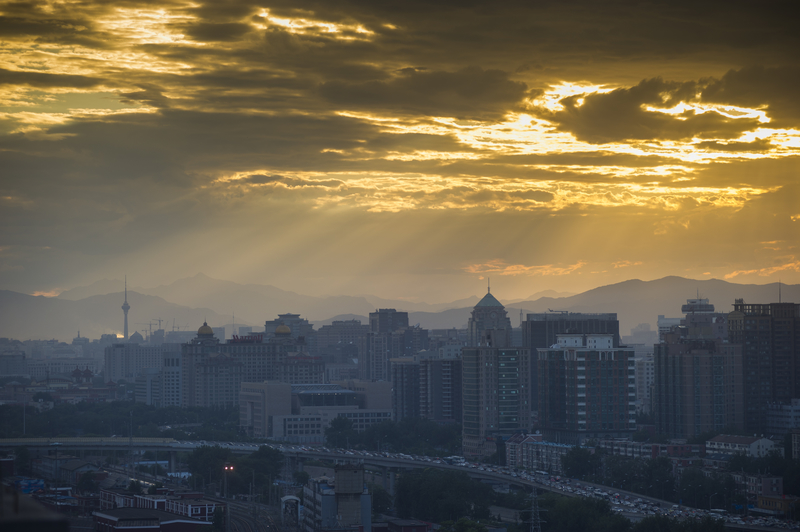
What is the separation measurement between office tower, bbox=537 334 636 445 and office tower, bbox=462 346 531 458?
13.3ft

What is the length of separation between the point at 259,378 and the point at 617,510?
9125cm

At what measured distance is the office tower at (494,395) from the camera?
319 feet

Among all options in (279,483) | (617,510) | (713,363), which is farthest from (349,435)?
(617,510)

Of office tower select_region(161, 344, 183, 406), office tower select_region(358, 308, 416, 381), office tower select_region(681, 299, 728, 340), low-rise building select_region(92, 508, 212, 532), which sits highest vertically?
office tower select_region(681, 299, 728, 340)

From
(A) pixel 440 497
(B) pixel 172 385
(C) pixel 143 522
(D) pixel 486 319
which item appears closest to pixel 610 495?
(A) pixel 440 497

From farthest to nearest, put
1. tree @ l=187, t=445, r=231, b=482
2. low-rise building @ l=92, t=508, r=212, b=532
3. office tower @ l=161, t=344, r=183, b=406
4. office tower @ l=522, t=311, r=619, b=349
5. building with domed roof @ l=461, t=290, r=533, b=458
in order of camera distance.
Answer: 1. office tower @ l=161, t=344, r=183, b=406
2. office tower @ l=522, t=311, r=619, b=349
3. building with domed roof @ l=461, t=290, r=533, b=458
4. tree @ l=187, t=445, r=231, b=482
5. low-rise building @ l=92, t=508, r=212, b=532

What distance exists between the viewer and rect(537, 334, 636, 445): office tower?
9338 cm

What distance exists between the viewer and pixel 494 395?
98188mm

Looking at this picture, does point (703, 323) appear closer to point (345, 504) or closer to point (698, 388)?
point (698, 388)

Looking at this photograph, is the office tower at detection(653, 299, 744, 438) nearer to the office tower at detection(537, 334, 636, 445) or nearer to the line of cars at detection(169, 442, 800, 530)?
the office tower at detection(537, 334, 636, 445)

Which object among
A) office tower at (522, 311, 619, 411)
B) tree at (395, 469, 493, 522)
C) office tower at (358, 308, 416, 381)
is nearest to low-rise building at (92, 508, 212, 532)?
tree at (395, 469, 493, 522)

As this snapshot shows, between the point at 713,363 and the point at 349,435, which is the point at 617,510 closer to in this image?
the point at 713,363

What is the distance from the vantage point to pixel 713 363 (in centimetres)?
9812

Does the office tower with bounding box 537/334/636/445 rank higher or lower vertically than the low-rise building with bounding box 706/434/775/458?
higher
